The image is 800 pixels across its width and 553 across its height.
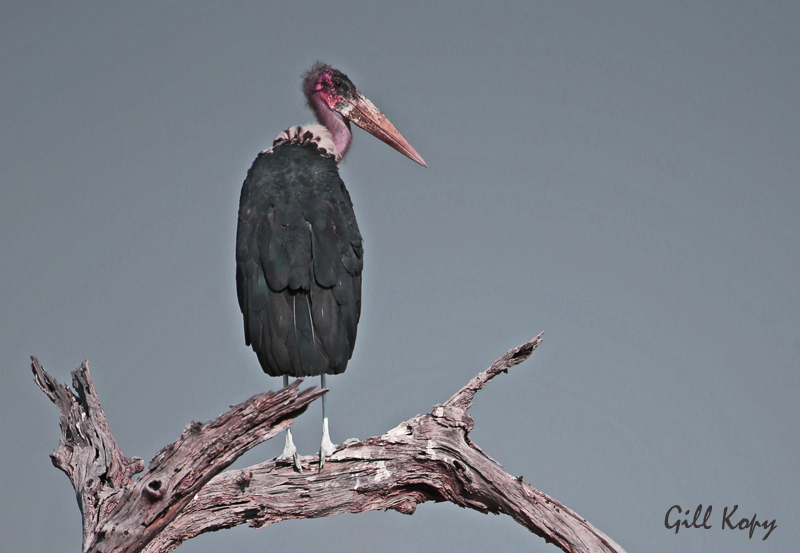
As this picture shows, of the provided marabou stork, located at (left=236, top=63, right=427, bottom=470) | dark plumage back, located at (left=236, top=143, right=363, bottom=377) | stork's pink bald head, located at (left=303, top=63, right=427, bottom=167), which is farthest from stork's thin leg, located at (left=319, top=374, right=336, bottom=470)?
stork's pink bald head, located at (left=303, top=63, right=427, bottom=167)

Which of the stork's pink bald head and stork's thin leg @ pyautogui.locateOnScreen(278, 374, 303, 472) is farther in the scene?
the stork's pink bald head

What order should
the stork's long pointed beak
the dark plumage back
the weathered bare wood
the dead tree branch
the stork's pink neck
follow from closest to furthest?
the weathered bare wood < the dead tree branch < the dark plumage back < the stork's pink neck < the stork's long pointed beak

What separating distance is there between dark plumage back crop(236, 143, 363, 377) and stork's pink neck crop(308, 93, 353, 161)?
47.6 inches

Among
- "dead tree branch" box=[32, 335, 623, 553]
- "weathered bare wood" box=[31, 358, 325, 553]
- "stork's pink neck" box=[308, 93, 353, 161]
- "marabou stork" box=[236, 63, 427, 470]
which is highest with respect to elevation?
"stork's pink neck" box=[308, 93, 353, 161]

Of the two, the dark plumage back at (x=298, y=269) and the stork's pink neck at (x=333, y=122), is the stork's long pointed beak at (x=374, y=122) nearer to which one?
the stork's pink neck at (x=333, y=122)

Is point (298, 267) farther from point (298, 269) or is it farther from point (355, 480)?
point (355, 480)

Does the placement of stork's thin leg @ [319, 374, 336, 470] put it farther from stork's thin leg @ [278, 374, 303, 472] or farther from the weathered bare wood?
the weathered bare wood

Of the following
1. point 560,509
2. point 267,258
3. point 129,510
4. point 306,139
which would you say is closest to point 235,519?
point 129,510

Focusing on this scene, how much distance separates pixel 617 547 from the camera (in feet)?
22.0

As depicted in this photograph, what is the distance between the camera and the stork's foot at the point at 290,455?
671 cm

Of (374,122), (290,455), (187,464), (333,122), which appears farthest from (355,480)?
(374,122)

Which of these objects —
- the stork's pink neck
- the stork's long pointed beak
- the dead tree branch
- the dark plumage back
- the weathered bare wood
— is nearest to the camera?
the weathered bare wood

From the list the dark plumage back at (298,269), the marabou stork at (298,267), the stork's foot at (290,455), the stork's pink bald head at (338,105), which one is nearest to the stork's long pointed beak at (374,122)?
the stork's pink bald head at (338,105)

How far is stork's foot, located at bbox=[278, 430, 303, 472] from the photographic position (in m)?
6.71
